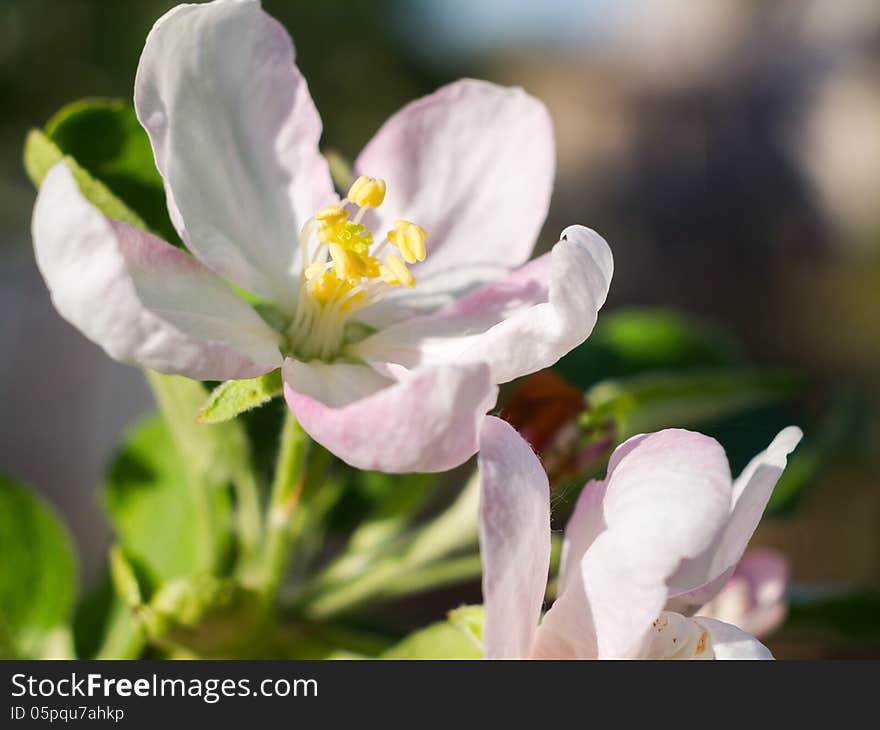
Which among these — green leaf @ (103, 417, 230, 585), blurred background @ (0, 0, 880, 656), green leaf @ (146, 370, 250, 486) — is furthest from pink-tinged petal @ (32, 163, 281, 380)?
blurred background @ (0, 0, 880, 656)

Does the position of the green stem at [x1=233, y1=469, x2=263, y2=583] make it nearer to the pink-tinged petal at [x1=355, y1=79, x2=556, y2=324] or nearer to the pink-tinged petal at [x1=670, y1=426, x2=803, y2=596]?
the pink-tinged petal at [x1=355, y1=79, x2=556, y2=324]

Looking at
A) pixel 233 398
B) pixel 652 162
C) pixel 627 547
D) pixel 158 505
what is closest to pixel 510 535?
pixel 627 547

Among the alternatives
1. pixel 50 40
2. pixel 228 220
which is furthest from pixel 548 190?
pixel 50 40

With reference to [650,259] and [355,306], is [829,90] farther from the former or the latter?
[355,306]

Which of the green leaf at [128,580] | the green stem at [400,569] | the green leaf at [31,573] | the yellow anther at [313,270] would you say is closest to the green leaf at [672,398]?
the green stem at [400,569]

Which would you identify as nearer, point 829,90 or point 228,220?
point 228,220

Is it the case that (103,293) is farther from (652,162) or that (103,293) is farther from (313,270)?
(652,162)
